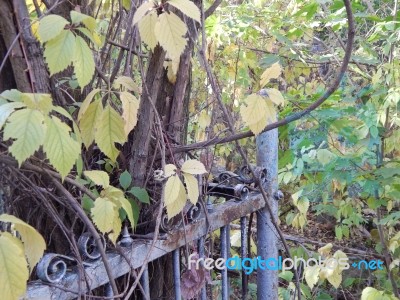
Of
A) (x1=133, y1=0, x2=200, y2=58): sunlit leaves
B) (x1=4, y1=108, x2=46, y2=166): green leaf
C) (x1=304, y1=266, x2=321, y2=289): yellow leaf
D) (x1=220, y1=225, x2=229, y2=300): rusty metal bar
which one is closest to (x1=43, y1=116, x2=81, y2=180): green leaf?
(x1=4, y1=108, x2=46, y2=166): green leaf

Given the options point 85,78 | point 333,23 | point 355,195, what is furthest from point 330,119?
point 355,195

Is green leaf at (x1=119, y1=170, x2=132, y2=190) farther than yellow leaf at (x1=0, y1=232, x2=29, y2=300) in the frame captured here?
Yes

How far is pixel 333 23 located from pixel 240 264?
1245mm

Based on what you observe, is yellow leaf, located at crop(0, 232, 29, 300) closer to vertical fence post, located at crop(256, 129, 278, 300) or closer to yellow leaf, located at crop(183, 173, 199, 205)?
yellow leaf, located at crop(183, 173, 199, 205)

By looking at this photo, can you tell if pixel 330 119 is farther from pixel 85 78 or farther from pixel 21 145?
pixel 21 145

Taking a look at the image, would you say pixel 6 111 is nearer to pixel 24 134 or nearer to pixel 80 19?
pixel 24 134

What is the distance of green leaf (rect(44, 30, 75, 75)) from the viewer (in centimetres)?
77

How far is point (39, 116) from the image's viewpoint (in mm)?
676

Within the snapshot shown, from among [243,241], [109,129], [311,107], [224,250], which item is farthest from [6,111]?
[243,241]

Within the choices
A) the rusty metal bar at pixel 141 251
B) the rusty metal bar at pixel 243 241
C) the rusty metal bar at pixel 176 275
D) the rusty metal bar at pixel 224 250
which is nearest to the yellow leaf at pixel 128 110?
the rusty metal bar at pixel 141 251

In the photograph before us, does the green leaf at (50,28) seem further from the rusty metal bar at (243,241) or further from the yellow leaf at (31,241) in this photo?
the rusty metal bar at (243,241)

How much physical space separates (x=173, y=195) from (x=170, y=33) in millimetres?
370

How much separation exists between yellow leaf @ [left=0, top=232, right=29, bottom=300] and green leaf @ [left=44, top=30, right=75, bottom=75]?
12.2 inches

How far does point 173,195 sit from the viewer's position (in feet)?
3.31
